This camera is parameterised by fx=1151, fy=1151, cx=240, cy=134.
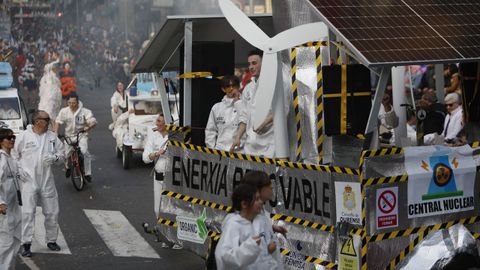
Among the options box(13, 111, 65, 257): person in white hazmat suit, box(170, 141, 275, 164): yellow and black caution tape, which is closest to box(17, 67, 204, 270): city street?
box(13, 111, 65, 257): person in white hazmat suit

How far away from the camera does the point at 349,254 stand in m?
9.98

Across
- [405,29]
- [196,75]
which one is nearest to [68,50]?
[196,75]

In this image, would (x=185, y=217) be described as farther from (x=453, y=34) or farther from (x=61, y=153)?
(x=453, y=34)

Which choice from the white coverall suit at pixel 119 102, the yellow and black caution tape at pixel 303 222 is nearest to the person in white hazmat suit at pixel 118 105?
the white coverall suit at pixel 119 102

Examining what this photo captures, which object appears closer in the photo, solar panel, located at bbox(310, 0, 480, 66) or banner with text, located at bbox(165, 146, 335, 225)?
solar panel, located at bbox(310, 0, 480, 66)

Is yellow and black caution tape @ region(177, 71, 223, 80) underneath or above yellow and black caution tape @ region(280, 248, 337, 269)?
above

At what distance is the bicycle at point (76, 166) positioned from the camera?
20250mm

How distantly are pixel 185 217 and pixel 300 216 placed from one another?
2.33 metres

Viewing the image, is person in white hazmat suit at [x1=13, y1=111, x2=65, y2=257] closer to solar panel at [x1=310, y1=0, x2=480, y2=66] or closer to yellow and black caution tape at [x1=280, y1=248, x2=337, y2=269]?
yellow and black caution tape at [x1=280, y1=248, x2=337, y2=269]

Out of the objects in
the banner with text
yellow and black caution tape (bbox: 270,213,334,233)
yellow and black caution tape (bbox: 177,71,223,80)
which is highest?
yellow and black caution tape (bbox: 177,71,223,80)

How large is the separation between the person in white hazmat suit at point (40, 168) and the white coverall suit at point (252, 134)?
323 cm

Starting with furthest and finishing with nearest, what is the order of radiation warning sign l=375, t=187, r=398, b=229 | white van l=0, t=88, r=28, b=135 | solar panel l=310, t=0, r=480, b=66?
white van l=0, t=88, r=28, b=135 < radiation warning sign l=375, t=187, r=398, b=229 < solar panel l=310, t=0, r=480, b=66

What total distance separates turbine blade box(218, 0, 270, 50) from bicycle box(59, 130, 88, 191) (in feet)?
29.6

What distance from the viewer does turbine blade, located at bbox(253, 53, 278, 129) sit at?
11172 mm
